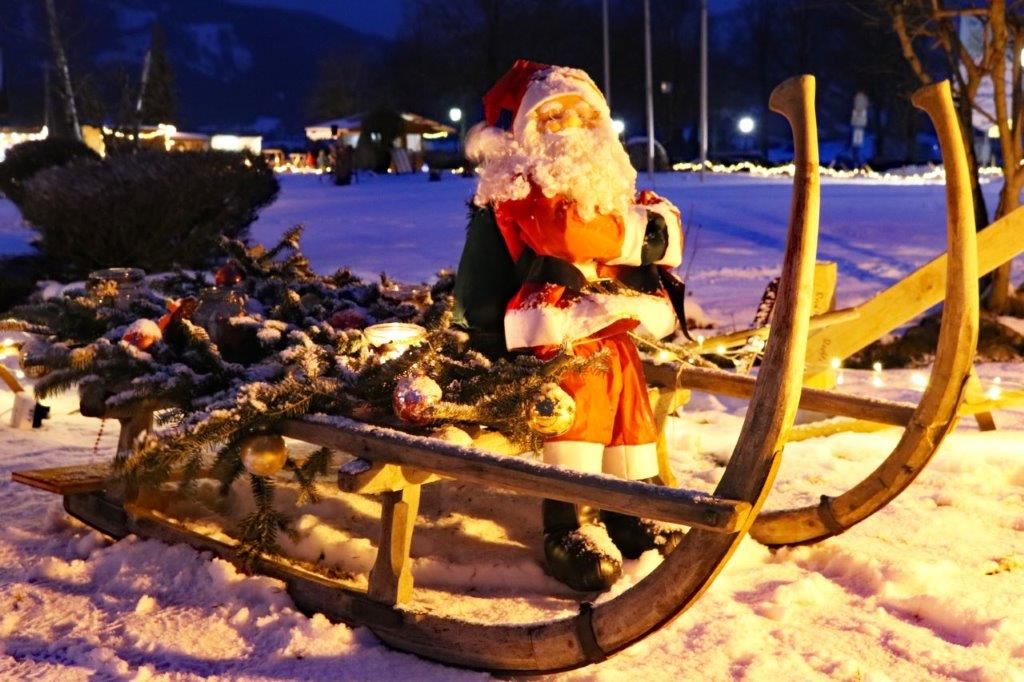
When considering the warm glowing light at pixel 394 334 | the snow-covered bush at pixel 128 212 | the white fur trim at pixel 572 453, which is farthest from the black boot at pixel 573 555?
the snow-covered bush at pixel 128 212

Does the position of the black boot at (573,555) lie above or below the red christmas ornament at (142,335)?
below

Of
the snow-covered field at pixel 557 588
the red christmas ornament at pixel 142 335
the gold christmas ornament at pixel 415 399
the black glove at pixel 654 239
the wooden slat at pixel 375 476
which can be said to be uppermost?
the black glove at pixel 654 239

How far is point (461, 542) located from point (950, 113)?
2.12m

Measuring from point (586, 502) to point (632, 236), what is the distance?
3.94 feet

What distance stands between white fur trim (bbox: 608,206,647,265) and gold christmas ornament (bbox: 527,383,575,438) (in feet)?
1.73

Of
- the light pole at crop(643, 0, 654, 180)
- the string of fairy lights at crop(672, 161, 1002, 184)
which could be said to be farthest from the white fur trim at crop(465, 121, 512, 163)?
the light pole at crop(643, 0, 654, 180)

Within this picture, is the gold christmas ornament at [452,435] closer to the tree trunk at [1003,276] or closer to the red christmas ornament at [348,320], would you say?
the red christmas ornament at [348,320]

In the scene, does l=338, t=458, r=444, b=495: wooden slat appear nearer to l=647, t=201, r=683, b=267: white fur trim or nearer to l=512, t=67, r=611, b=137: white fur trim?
l=647, t=201, r=683, b=267: white fur trim

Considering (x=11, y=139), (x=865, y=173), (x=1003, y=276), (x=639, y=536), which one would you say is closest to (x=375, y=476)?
(x=639, y=536)

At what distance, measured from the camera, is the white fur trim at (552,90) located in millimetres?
3693

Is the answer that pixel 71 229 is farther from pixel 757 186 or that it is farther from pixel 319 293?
pixel 757 186

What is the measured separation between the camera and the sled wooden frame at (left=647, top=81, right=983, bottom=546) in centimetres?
307

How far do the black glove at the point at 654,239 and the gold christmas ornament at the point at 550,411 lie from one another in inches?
24.0

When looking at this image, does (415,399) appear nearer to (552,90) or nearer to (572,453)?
(572,453)
